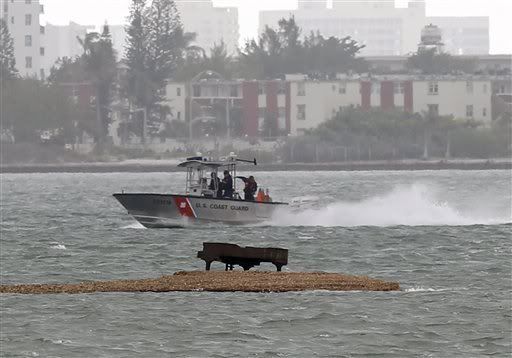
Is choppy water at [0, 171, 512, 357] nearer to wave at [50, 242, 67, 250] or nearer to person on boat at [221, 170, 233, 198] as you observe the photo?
wave at [50, 242, 67, 250]

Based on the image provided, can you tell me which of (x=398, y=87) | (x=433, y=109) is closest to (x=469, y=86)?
(x=433, y=109)

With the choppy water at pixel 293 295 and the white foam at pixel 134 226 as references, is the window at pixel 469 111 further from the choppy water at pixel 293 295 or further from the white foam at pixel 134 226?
the white foam at pixel 134 226

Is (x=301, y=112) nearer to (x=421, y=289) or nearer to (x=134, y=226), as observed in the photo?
(x=134, y=226)

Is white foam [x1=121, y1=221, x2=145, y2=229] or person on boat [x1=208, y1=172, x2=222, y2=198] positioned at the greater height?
→ person on boat [x1=208, y1=172, x2=222, y2=198]

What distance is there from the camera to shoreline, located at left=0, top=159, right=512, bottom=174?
191125mm

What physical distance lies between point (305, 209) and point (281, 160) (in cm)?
12355

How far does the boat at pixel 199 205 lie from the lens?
62.8 m

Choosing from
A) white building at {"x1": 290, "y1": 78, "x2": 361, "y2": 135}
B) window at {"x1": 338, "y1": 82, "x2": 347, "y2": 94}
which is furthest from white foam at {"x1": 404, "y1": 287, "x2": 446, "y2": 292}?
window at {"x1": 338, "y1": 82, "x2": 347, "y2": 94}

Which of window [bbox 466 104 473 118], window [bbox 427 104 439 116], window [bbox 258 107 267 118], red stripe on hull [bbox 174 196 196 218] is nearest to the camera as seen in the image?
red stripe on hull [bbox 174 196 196 218]

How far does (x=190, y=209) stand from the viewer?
63.6 meters

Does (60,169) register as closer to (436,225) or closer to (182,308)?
(436,225)

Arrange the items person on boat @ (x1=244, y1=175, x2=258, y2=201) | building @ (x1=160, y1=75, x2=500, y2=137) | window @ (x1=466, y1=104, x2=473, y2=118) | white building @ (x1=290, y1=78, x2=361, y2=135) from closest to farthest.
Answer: person on boat @ (x1=244, y1=175, x2=258, y2=201) < white building @ (x1=290, y1=78, x2=361, y2=135) < window @ (x1=466, y1=104, x2=473, y2=118) < building @ (x1=160, y1=75, x2=500, y2=137)

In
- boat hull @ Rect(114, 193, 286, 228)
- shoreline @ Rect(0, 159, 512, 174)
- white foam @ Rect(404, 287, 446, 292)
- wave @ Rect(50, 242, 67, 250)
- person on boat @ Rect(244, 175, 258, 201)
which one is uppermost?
person on boat @ Rect(244, 175, 258, 201)

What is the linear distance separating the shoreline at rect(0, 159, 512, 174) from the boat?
125m
